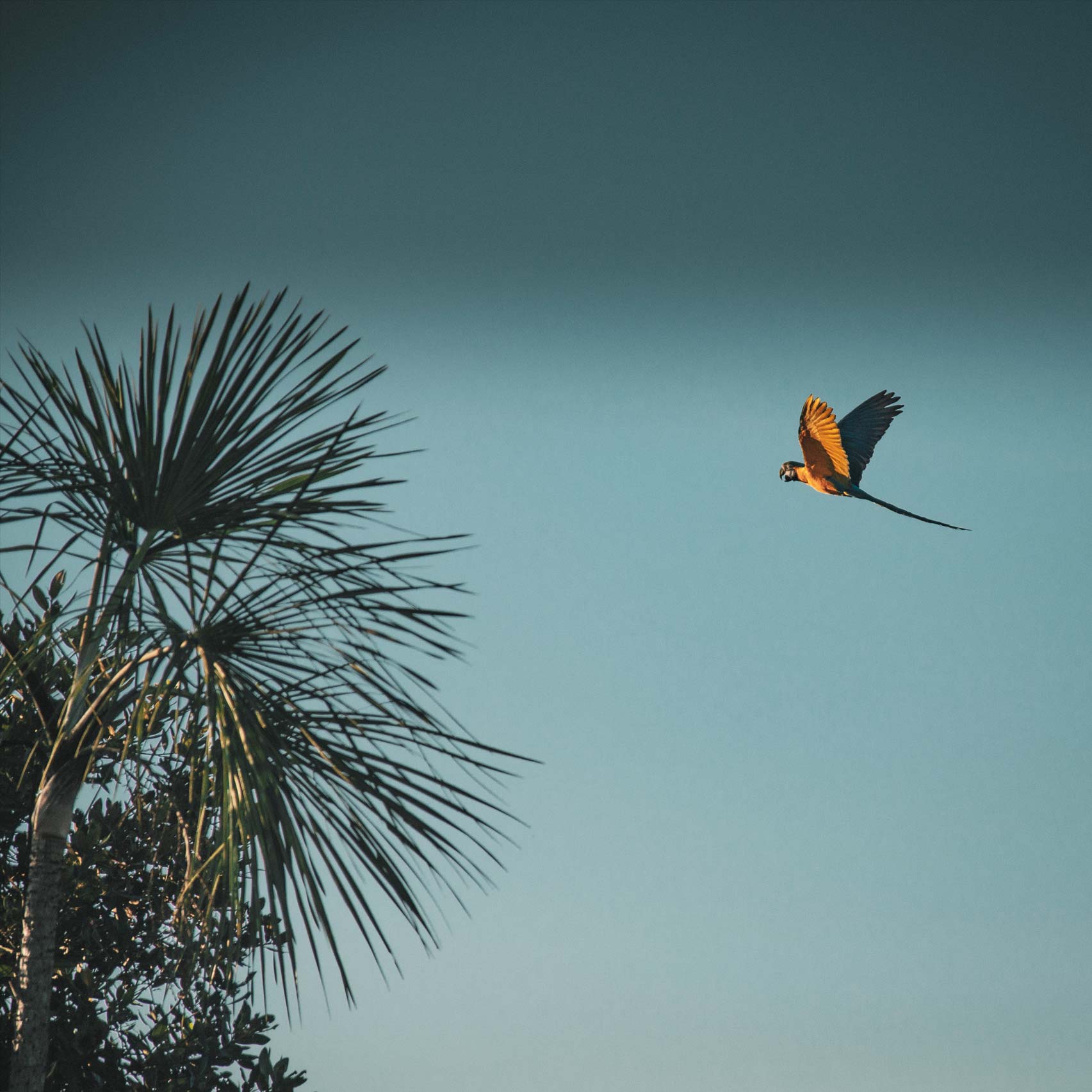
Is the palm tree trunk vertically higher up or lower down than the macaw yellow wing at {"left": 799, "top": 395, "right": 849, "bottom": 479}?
lower down

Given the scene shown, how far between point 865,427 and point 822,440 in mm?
242

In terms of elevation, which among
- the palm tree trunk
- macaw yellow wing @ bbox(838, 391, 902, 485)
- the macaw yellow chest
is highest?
macaw yellow wing @ bbox(838, 391, 902, 485)

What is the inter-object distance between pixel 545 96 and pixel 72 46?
3.10 meters

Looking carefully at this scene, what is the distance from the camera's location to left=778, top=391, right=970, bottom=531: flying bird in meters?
4.49

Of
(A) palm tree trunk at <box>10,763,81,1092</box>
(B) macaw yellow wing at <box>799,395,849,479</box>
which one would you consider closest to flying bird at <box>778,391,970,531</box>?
(B) macaw yellow wing at <box>799,395,849,479</box>

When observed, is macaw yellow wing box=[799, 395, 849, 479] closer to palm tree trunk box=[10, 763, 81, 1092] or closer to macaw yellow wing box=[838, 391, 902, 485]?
macaw yellow wing box=[838, 391, 902, 485]

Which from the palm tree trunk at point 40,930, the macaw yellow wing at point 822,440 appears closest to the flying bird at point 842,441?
the macaw yellow wing at point 822,440

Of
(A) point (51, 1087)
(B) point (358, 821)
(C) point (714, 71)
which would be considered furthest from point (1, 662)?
(C) point (714, 71)

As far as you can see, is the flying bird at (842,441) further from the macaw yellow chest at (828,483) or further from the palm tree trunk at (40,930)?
the palm tree trunk at (40,930)

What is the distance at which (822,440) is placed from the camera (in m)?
4.54

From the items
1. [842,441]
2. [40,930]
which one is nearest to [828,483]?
[842,441]

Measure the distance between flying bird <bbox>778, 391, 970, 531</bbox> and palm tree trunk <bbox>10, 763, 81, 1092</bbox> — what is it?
9.38 feet

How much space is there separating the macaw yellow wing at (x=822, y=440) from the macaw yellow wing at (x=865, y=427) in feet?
0.14

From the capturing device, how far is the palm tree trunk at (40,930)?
2.84m
